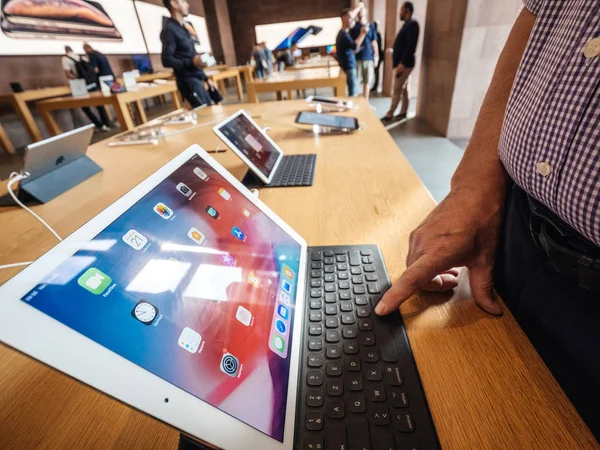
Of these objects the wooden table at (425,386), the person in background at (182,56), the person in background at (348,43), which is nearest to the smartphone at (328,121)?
the wooden table at (425,386)

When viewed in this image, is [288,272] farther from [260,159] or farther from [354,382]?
[260,159]

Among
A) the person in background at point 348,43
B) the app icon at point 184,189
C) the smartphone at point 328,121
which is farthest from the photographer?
the person in background at point 348,43

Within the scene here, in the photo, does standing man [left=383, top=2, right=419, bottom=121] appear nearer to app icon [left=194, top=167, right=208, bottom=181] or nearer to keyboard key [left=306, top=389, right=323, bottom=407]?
app icon [left=194, top=167, right=208, bottom=181]

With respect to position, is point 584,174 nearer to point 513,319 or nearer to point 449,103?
point 513,319

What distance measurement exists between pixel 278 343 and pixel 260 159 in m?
0.66

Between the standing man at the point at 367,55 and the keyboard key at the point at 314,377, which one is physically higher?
the standing man at the point at 367,55

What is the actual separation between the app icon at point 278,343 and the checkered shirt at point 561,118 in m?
0.34

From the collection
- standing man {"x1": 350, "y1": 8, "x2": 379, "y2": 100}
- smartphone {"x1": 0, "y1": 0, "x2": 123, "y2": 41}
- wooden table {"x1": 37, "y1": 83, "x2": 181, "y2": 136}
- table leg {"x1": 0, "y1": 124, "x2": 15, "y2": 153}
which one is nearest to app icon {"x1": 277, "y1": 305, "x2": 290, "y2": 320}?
wooden table {"x1": 37, "y1": 83, "x2": 181, "y2": 136}

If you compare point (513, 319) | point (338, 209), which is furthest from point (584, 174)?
point (338, 209)

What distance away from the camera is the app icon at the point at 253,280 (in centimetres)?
40

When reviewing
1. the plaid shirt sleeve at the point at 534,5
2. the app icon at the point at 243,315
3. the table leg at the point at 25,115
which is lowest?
the table leg at the point at 25,115

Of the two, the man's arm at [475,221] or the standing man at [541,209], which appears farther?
the man's arm at [475,221]

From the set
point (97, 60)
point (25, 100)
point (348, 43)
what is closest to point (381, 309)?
point (348, 43)

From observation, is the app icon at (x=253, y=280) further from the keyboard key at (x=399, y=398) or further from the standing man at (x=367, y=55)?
the standing man at (x=367, y=55)
